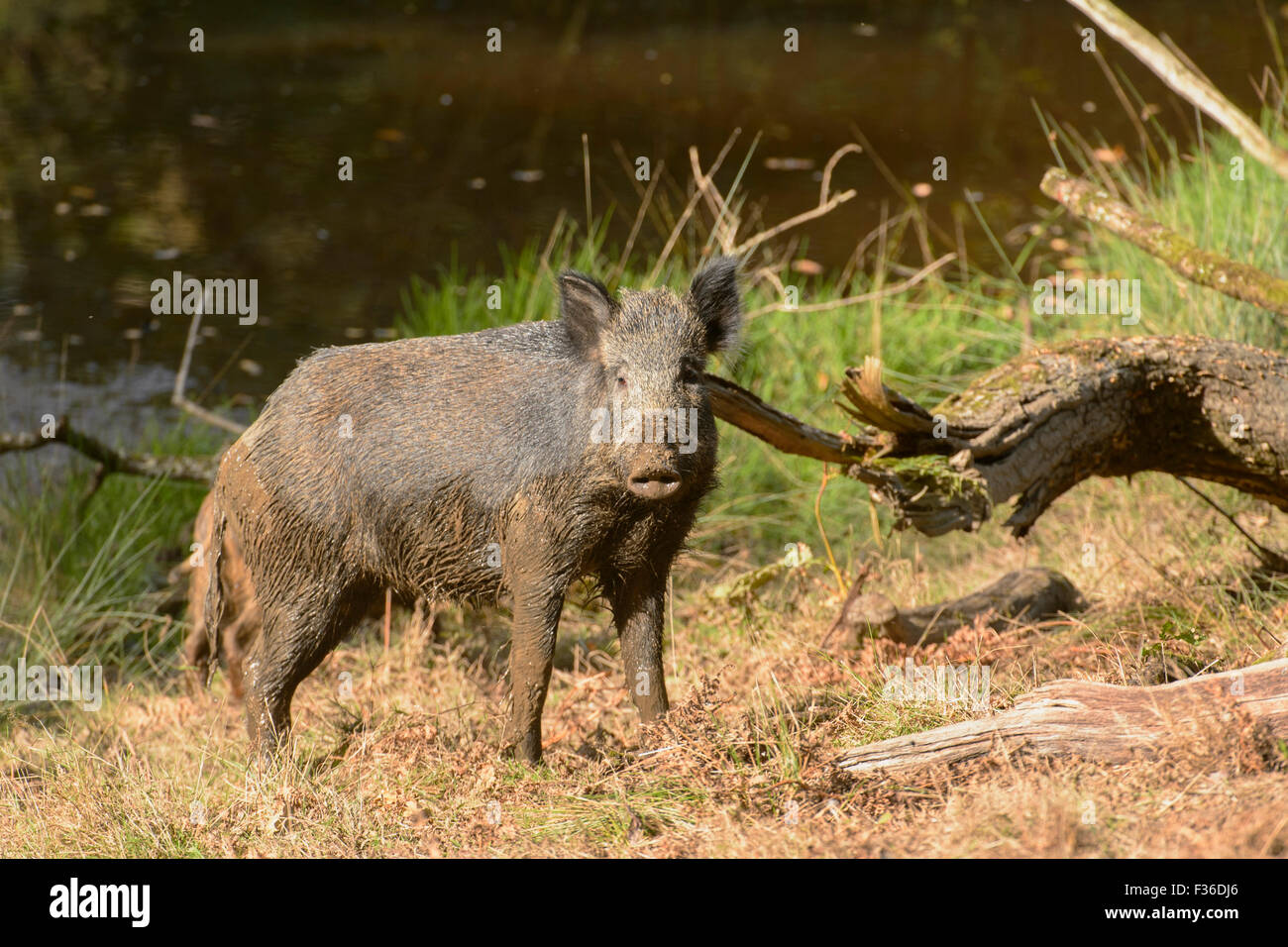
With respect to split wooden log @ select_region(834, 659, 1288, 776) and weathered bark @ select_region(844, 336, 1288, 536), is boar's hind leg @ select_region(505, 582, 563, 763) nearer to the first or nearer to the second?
split wooden log @ select_region(834, 659, 1288, 776)

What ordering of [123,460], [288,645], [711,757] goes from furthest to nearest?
[123,460] → [288,645] → [711,757]

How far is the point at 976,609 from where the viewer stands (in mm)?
5508

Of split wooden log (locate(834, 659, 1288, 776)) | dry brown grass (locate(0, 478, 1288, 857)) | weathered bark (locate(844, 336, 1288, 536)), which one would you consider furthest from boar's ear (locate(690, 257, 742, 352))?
split wooden log (locate(834, 659, 1288, 776))

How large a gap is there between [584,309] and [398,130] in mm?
8449

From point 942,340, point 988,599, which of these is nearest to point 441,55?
point 942,340

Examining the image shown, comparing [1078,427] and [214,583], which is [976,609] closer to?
[1078,427]

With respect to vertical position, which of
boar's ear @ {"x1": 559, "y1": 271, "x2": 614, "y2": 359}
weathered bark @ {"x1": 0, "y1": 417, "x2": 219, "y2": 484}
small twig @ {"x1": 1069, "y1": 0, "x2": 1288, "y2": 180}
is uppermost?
small twig @ {"x1": 1069, "y1": 0, "x2": 1288, "y2": 180}

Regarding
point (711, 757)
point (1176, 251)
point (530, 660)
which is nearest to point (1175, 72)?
point (1176, 251)

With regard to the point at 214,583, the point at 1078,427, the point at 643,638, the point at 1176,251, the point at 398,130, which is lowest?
the point at 643,638

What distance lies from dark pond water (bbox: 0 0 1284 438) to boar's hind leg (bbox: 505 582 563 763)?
450 cm

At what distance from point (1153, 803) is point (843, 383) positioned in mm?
1582

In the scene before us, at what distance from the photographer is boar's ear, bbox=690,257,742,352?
418 cm

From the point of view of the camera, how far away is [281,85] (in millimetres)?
12688
